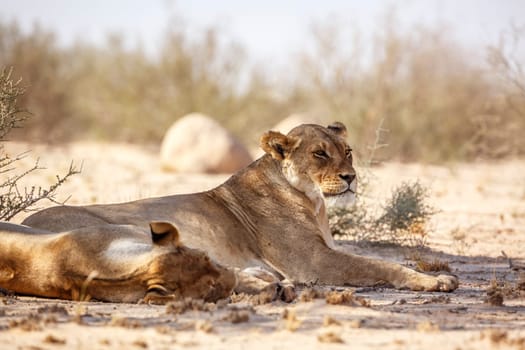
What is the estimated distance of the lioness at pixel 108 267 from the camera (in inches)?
190

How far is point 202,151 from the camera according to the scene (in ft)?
55.1

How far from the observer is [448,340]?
13.7 ft

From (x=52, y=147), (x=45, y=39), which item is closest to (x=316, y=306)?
(x=52, y=147)

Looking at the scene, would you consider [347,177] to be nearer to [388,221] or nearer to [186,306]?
[186,306]

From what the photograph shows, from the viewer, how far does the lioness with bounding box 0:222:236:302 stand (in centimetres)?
484

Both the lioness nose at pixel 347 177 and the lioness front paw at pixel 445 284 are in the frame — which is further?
the lioness nose at pixel 347 177

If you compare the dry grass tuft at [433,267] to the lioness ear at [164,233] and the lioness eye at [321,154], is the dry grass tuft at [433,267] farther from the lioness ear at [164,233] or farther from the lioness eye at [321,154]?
the lioness ear at [164,233]

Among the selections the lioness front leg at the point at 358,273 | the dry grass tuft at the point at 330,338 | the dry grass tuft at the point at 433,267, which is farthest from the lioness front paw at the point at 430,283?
the dry grass tuft at the point at 330,338

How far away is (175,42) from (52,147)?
450 centimetres

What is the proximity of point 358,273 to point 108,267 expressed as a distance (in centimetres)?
204

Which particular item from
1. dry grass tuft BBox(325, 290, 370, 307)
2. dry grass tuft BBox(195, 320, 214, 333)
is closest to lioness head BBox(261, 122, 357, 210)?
dry grass tuft BBox(325, 290, 370, 307)

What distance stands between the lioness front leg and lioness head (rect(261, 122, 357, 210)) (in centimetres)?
49

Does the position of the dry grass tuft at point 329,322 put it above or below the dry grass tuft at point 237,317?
below

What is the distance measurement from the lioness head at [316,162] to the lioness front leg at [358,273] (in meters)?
0.49
